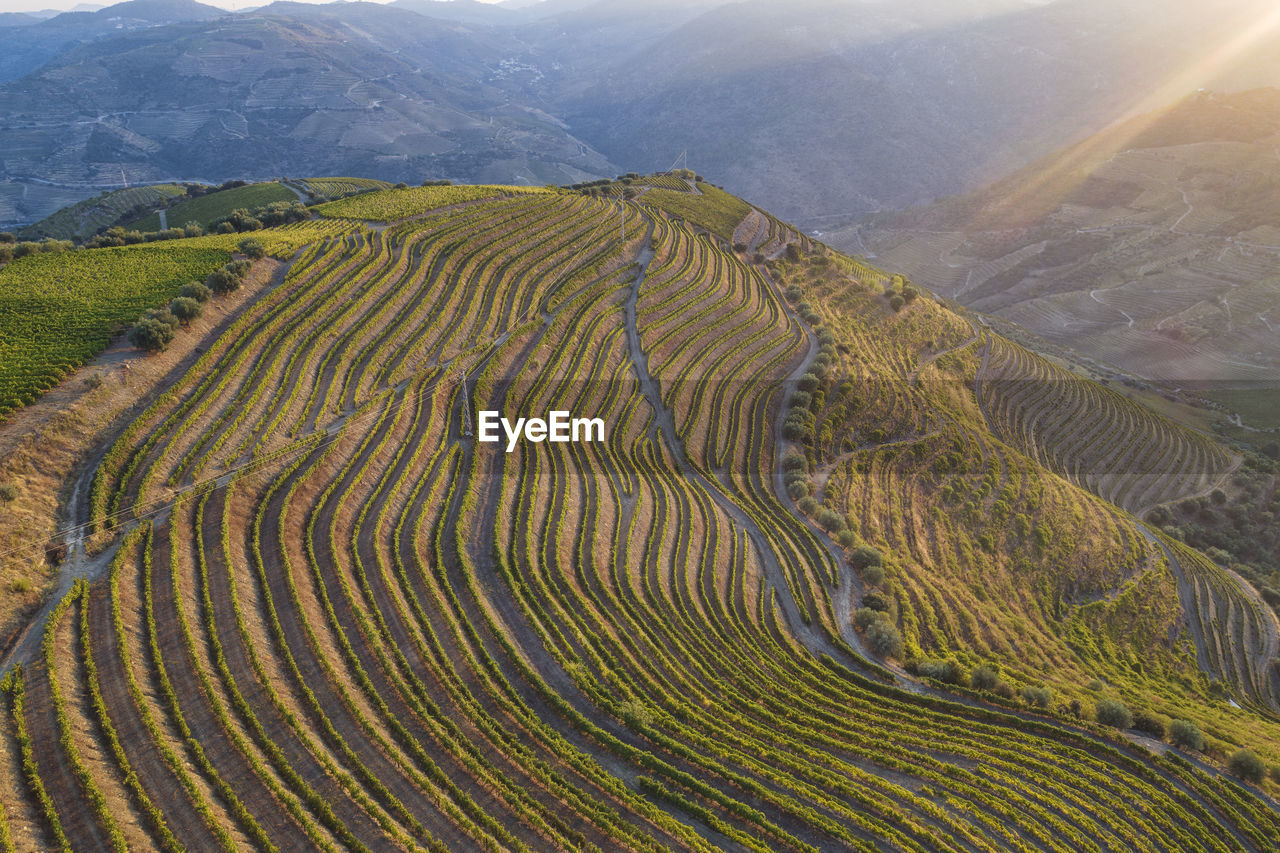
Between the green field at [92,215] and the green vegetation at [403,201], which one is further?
the green field at [92,215]

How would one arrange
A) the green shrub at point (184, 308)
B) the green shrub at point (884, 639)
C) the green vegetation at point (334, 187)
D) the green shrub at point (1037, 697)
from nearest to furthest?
the green shrub at point (1037, 697) < the green shrub at point (884, 639) < the green shrub at point (184, 308) < the green vegetation at point (334, 187)

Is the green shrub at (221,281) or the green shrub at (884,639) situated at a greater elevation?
the green shrub at (221,281)

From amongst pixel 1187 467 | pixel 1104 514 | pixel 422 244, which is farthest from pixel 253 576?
pixel 1187 467

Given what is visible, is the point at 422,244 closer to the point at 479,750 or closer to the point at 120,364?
the point at 120,364

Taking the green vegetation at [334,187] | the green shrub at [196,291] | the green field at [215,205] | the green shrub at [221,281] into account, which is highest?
the green vegetation at [334,187]

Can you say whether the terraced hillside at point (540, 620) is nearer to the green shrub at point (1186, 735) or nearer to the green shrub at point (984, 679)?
the green shrub at point (984, 679)

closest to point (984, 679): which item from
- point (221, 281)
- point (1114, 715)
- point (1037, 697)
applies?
point (1037, 697)

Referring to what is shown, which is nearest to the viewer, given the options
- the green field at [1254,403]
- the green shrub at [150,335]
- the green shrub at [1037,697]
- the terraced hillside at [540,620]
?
the terraced hillside at [540,620]

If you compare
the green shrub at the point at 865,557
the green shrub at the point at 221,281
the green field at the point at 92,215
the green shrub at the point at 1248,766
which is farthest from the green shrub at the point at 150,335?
the green field at the point at 92,215
